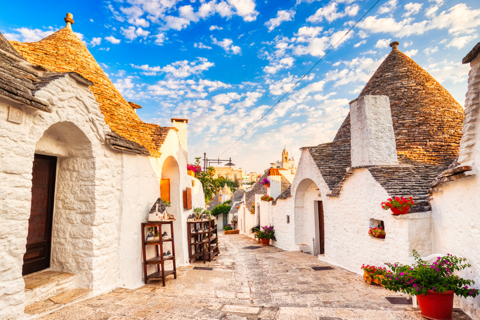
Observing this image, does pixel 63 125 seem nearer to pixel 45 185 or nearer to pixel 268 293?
pixel 45 185

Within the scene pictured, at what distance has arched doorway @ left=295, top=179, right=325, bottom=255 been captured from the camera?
10320 mm

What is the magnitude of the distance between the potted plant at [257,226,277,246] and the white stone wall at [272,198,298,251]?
324 mm

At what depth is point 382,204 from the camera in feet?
18.9

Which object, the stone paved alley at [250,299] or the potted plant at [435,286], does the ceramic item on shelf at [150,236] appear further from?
the potted plant at [435,286]

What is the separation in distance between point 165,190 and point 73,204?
124 inches

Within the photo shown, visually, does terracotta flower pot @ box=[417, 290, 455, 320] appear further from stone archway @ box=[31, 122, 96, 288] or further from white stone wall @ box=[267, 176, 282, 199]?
white stone wall @ box=[267, 176, 282, 199]

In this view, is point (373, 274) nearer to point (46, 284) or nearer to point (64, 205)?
point (46, 284)

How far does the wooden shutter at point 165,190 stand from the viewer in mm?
7504

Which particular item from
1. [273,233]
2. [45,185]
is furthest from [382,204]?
[273,233]

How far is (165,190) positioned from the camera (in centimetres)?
758

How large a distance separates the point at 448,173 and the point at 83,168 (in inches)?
242

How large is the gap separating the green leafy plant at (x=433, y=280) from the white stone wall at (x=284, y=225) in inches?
288

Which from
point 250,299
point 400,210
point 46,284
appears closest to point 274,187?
point 400,210

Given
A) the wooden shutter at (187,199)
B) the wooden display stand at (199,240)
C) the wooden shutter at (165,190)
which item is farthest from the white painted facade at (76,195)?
the wooden display stand at (199,240)
